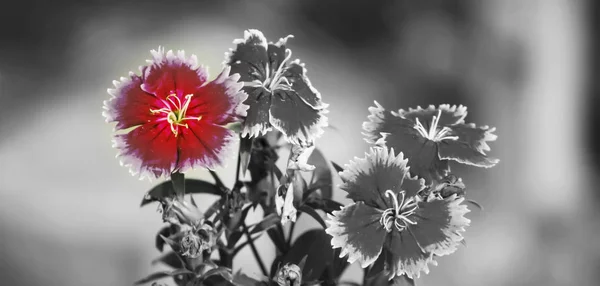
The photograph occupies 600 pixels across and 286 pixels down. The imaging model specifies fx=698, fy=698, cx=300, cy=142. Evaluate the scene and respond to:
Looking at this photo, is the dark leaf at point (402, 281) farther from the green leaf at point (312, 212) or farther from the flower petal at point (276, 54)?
the flower petal at point (276, 54)

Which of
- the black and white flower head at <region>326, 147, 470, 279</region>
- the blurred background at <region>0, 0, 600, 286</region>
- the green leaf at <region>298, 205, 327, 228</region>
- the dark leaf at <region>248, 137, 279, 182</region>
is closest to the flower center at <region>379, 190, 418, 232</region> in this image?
the black and white flower head at <region>326, 147, 470, 279</region>

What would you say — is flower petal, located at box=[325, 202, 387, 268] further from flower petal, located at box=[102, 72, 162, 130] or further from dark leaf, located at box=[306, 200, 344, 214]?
flower petal, located at box=[102, 72, 162, 130]

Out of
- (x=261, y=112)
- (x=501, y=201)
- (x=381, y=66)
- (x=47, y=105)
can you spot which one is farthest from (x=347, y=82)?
(x=261, y=112)

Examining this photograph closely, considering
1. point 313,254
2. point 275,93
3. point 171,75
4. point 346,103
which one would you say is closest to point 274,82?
point 275,93

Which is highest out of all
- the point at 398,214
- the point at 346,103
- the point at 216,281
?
the point at 346,103

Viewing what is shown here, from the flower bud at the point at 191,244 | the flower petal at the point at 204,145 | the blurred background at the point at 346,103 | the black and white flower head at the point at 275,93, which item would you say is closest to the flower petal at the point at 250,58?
the black and white flower head at the point at 275,93

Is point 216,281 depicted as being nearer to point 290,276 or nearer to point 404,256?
point 290,276

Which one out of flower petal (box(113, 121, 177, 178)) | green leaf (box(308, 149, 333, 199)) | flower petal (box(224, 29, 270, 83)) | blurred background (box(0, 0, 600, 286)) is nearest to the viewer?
flower petal (box(113, 121, 177, 178))
